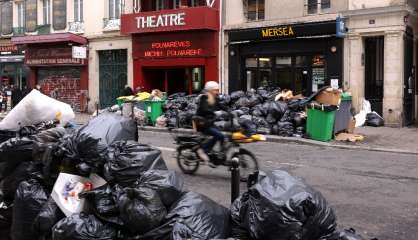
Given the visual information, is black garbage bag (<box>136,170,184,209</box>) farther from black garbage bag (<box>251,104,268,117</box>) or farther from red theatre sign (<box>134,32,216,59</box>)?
red theatre sign (<box>134,32,216,59</box>)

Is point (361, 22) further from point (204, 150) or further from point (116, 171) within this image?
point (116, 171)

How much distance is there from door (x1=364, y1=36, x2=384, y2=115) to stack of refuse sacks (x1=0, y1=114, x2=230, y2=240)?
584 inches

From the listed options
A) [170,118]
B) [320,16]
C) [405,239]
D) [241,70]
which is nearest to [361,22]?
[320,16]

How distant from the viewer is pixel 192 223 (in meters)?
4.14

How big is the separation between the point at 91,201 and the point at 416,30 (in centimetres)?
1797

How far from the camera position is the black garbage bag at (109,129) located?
204 inches

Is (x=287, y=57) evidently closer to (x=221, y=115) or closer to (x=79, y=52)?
(x=79, y=52)

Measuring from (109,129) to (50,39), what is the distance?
2420 centimetres

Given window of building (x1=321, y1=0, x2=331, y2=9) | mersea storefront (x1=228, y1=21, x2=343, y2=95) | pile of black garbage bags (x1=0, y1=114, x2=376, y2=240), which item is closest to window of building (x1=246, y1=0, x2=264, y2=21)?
mersea storefront (x1=228, y1=21, x2=343, y2=95)

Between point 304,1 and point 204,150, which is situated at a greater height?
point 304,1

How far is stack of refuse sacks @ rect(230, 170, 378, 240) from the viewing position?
12.4 ft

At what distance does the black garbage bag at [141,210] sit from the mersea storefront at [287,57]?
1598cm

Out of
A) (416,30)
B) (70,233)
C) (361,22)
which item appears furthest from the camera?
(416,30)

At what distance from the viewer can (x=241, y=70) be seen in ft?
73.4
